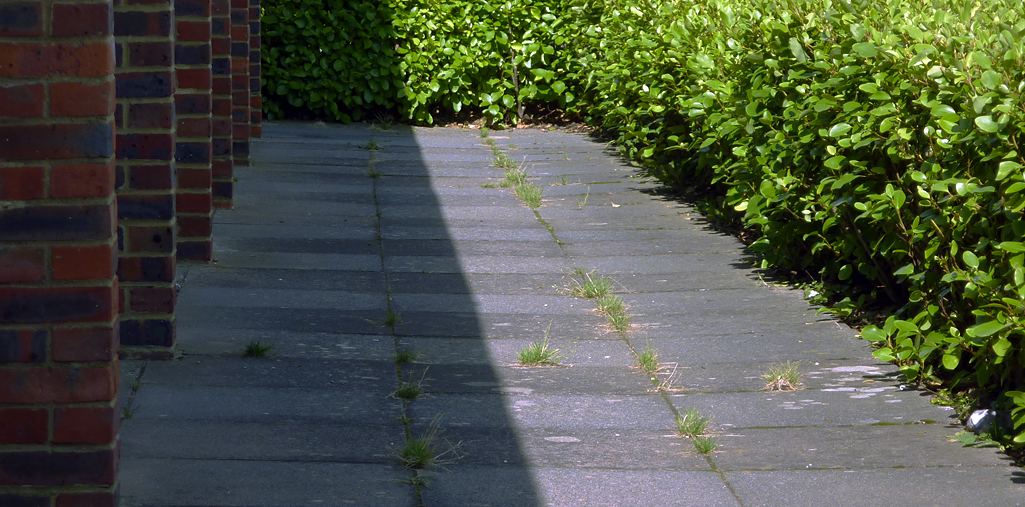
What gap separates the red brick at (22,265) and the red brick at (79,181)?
0.47 feet

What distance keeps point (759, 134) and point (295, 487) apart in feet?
10.9

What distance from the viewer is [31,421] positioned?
8.15ft

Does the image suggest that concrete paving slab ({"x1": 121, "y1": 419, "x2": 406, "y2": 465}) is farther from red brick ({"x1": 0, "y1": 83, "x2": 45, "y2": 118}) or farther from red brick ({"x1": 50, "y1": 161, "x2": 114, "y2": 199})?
red brick ({"x1": 0, "y1": 83, "x2": 45, "y2": 118})

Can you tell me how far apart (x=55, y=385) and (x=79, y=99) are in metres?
0.68

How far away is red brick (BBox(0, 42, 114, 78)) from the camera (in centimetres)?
231

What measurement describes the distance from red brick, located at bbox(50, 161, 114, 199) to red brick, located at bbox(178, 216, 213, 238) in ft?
9.34

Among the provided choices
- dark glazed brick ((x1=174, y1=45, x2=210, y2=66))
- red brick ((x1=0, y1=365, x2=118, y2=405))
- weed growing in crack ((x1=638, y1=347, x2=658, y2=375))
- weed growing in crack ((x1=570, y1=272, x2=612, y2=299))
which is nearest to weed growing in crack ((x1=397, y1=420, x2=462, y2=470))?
red brick ((x1=0, y1=365, x2=118, y2=405))

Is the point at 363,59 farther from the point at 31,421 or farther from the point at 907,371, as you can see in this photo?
the point at 31,421

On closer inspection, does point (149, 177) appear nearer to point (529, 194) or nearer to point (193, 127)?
point (193, 127)

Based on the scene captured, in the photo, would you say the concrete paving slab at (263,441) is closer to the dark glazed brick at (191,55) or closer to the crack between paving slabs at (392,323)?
the crack between paving slabs at (392,323)

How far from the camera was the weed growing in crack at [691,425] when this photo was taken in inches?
138

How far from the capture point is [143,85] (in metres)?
3.92

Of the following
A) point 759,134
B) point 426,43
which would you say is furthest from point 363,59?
point 759,134

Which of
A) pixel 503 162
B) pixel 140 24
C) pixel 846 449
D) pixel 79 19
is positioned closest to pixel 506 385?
pixel 846 449
